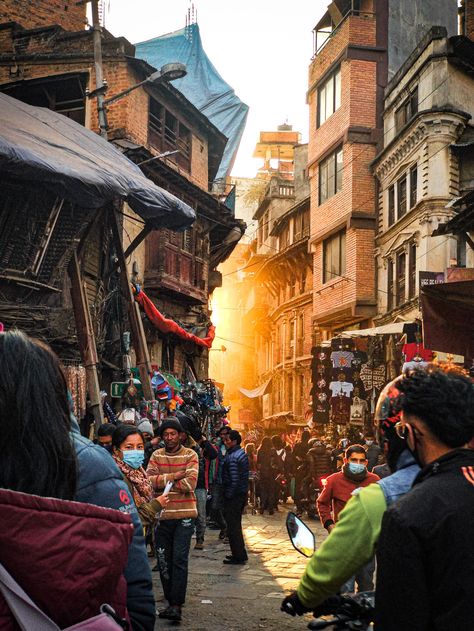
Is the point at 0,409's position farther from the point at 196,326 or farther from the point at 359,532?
the point at 196,326

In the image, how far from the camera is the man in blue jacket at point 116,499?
235 centimetres

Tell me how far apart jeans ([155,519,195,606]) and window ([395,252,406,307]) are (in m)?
20.1

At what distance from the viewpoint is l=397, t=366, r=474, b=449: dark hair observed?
259cm

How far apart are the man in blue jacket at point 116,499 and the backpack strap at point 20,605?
459 millimetres

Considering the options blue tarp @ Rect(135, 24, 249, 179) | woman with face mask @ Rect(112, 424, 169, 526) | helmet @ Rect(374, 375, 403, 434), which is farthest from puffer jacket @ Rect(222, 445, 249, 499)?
blue tarp @ Rect(135, 24, 249, 179)

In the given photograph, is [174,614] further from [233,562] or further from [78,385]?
[78,385]

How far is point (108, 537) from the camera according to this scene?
80.8 inches

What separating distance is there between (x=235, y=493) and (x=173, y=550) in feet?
13.2

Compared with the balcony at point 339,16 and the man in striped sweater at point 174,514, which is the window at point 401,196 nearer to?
the balcony at point 339,16

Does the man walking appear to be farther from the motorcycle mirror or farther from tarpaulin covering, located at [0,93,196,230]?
tarpaulin covering, located at [0,93,196,230]

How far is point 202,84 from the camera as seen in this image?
98.6 ft

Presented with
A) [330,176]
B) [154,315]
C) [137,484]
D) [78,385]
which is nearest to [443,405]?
[137,484]

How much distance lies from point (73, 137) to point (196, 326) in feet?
36.5

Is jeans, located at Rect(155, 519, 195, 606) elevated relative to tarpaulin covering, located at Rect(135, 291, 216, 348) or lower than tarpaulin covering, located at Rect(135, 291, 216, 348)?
lower
